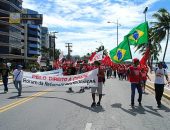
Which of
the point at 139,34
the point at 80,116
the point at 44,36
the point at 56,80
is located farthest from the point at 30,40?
the point at 80,116

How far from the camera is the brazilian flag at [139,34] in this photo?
17.2m

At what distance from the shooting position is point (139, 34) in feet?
57.2

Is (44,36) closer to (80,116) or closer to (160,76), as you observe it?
(160,76)

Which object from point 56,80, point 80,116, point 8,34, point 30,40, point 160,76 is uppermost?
point 30,40

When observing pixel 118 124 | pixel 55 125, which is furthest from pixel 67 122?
pixel 118 124

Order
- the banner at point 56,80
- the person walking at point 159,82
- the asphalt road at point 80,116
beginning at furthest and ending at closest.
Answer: the banner at point 56,80, the person walking at point 159,82, the asphalt road at point 80,116

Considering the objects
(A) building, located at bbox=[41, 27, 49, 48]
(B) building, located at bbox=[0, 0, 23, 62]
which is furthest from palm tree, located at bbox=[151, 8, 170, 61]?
(A) building, located at bbox=[41, 27, 49, 48]

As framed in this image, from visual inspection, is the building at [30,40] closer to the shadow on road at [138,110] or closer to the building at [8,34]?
the building at [8,34]

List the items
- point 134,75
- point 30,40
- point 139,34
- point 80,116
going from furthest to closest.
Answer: point 30,40 < point 139,34 < point 134,75 < point 80,116

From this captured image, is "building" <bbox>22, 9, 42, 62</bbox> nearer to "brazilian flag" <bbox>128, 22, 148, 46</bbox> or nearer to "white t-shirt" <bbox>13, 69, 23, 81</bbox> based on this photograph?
"white t-shirt" <bbox>13, 69, 23, 81</bbox>

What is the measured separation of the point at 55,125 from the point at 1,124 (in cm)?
143

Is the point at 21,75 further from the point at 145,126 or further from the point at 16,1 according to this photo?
the point at 16,1

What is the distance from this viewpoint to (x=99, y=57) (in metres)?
28.6

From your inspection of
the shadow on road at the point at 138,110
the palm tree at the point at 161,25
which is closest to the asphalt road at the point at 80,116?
the shadow on road at the point at 138,110
